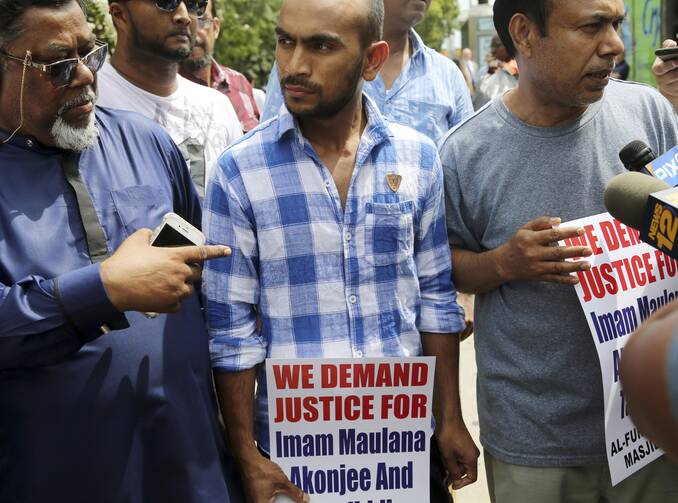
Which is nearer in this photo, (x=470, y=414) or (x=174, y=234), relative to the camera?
(x=174, y=234)

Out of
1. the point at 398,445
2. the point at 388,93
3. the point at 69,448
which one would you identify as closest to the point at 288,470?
the point at 398,445

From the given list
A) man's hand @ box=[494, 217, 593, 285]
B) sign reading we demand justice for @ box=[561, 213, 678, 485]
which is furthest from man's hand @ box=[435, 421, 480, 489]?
man's hand @ box=[494, 217, 593, 285]

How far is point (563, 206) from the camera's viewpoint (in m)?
2.74

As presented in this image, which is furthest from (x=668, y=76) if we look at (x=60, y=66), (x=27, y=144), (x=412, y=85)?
(x=27, y=144)

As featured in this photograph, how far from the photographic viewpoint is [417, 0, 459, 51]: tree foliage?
42969 millimetres

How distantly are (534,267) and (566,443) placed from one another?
56 cm

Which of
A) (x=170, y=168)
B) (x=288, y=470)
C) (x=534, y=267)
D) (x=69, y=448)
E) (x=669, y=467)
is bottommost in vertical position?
(x=669, y=467)

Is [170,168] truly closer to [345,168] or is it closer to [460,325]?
[345,168]

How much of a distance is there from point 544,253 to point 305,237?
26.3 inches

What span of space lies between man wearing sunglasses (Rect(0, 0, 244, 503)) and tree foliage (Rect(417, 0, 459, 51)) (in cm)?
3925

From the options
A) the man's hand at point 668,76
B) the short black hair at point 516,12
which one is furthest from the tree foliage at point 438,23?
the short black hair at point 516,12

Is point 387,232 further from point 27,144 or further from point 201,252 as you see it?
point 27,144

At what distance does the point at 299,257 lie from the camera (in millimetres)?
2547

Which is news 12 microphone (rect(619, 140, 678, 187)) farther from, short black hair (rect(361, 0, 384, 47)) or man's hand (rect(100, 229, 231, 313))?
man's hand (rect(100, 229, 231, 313))
